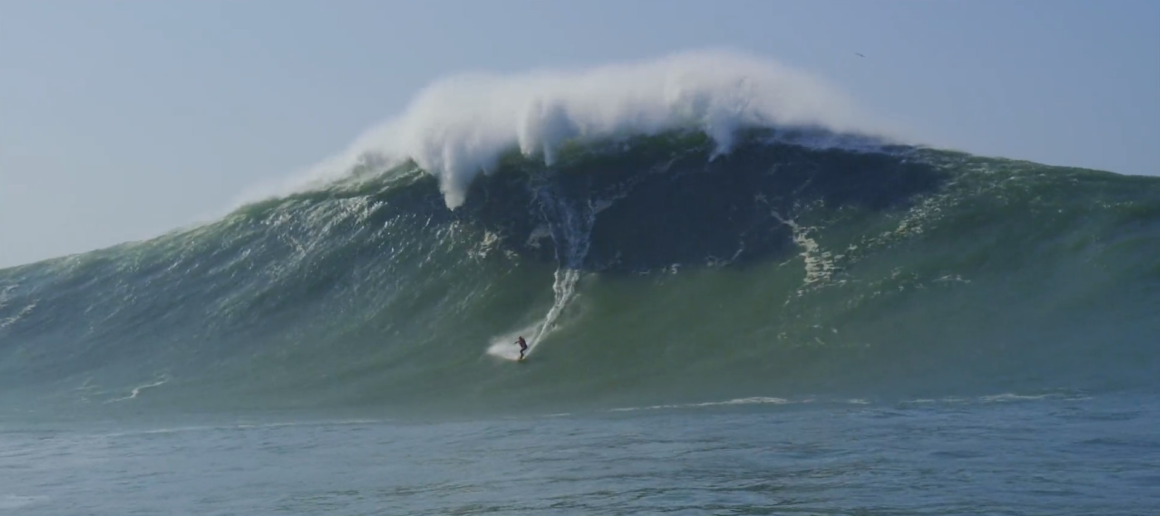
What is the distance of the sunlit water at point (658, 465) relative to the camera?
32.4ft

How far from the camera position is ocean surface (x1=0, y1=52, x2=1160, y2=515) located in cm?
1139

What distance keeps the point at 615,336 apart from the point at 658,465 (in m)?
7.87

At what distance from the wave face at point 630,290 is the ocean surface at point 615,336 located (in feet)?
0.22

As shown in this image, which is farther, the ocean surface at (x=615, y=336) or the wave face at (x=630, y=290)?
the wave face at (x=630, y=290)

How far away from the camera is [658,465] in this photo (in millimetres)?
11664

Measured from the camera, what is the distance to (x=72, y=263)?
28484 mm

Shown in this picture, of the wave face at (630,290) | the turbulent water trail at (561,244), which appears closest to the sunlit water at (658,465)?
the wave face at (630,290)

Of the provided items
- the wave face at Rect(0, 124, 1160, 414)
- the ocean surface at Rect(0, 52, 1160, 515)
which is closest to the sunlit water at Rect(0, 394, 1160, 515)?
the ocean surface at Rect(0, 52, 1160, 515)

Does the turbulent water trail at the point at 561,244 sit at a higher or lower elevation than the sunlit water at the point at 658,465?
higher

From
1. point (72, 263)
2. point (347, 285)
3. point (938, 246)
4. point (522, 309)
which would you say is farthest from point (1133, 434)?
point (72, 263)

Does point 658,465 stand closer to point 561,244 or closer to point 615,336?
point 615,336

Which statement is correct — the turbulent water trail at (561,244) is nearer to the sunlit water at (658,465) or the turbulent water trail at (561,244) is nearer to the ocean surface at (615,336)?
the ocean surface at (615,336)

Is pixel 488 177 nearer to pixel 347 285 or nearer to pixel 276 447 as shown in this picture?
pixel 347 285

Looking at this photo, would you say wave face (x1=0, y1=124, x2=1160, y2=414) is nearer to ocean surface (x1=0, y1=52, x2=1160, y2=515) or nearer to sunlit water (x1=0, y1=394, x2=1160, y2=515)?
ocean surface (x1=0, y1=52, x2=1160, y2=515)
